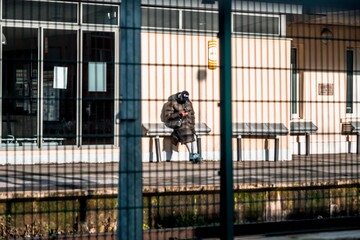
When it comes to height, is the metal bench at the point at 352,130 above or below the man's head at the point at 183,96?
below

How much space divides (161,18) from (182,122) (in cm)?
380

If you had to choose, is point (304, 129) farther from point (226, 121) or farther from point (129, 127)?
point (129, 127)

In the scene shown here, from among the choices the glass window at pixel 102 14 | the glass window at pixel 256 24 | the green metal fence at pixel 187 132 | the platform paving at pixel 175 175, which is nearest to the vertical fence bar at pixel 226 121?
the green metal fence at pixel 187 132

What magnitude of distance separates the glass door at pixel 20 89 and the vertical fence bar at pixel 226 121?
1802 millimetres

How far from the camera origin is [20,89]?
10219 mm

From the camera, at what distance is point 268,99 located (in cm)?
795

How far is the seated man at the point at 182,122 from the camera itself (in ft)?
30.3

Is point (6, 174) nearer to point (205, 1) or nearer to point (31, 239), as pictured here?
point (31, 239)

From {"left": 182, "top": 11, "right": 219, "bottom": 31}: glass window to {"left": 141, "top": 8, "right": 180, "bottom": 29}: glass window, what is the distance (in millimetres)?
113

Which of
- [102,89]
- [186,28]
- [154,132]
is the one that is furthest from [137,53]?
[154,132]

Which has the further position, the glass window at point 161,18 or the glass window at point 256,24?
the glass window at point 256,24

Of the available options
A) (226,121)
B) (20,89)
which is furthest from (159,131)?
(226,121)

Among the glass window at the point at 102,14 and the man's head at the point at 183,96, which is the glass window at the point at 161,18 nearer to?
the man's head at the point at 183,96

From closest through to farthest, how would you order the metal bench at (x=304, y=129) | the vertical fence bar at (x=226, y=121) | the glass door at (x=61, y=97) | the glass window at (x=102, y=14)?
the vertical fence bar at (x=226, y=121) → the glass door at (x=61, y=97) → the metal bench at (x=304, y=129) → the glass window at (x=102, y=14)
